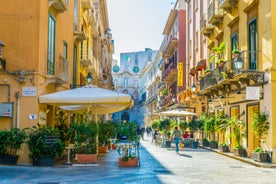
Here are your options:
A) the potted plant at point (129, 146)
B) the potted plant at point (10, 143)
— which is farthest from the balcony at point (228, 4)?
the potted plant at point (10, 143)

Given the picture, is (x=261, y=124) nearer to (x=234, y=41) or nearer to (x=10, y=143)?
(x=234, y=41)

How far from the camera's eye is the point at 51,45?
1931 cm

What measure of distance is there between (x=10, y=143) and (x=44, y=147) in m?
1.15

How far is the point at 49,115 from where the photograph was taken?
2019 centimetres

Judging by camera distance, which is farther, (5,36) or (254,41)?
(254,41)

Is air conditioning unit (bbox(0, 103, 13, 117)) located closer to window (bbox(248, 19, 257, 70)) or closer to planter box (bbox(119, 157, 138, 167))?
planter box (bbox(119, 157, 138, 167))

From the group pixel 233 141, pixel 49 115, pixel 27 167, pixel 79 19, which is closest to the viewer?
pixel 27 167

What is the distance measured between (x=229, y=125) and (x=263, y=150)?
4347mm

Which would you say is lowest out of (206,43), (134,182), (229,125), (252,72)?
(134,182)

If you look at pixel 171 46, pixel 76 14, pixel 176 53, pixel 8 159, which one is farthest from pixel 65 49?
pixel 171 46

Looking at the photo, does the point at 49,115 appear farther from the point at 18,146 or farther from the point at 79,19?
the point at 79,19

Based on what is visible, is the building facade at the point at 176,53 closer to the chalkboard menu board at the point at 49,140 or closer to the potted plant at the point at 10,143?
the chalkboard menu board at the point at 49,140

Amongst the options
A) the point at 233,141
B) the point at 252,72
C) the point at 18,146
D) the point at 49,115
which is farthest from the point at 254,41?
the point at 18,146

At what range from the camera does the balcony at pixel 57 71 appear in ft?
59.7
